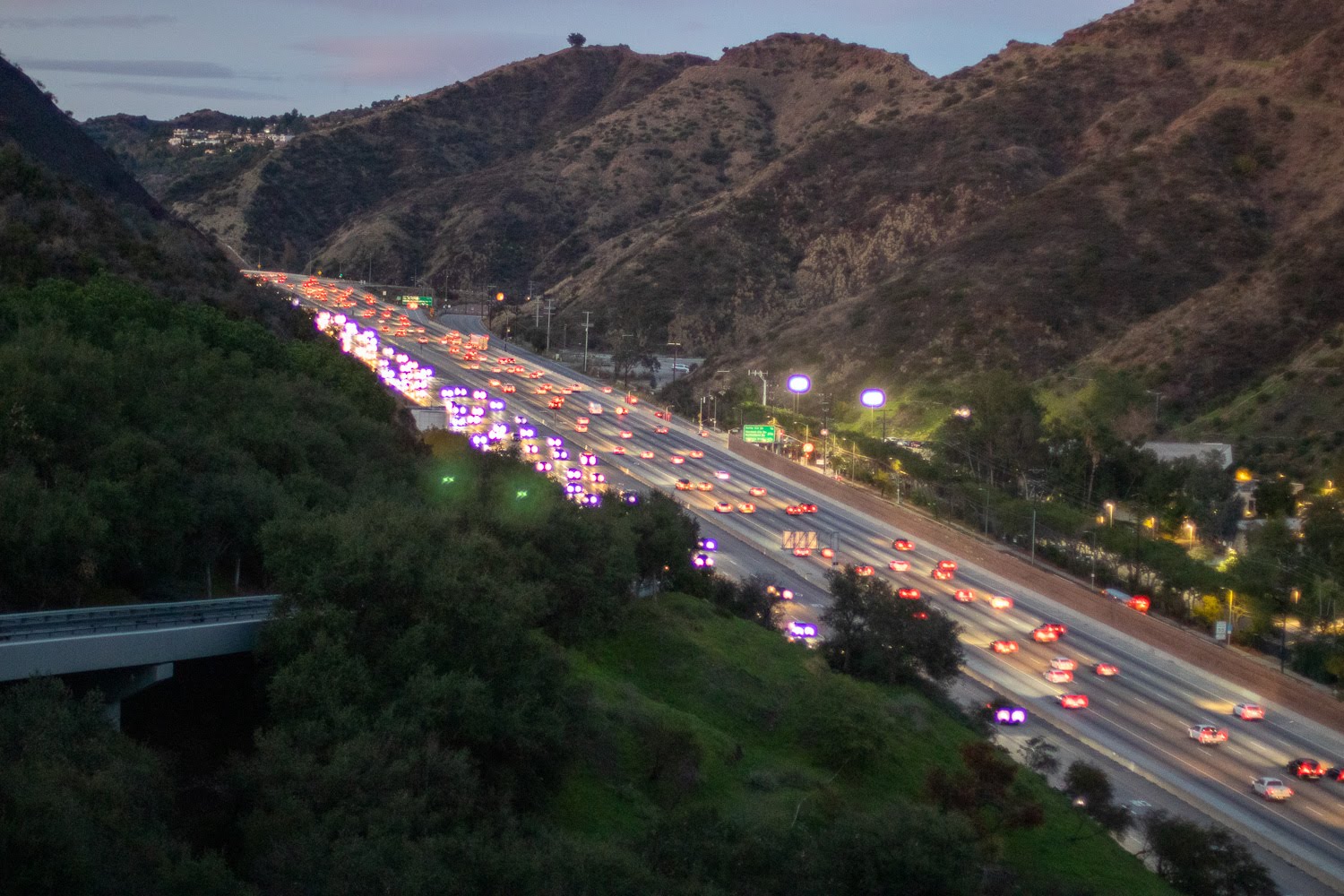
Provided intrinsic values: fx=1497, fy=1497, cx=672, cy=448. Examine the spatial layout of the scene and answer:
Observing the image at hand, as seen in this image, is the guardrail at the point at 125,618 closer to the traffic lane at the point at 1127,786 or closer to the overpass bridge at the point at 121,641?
the overpass bridge at the point at 121,641

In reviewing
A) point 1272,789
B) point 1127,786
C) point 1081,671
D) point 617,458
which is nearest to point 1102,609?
point 1081,671

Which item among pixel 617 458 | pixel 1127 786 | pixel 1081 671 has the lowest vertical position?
pixel 1127 786

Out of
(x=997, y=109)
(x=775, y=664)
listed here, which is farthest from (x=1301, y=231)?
(x=775, y=664)

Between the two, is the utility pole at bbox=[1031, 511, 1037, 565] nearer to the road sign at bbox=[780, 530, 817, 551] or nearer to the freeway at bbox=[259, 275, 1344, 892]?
the freeway at bbox=[259, 275, 1344, 892]

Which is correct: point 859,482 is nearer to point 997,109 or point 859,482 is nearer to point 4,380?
point 4,380

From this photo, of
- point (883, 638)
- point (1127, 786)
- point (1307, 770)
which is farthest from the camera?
point (883, 638)

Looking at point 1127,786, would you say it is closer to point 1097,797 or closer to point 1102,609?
point 1097,797
